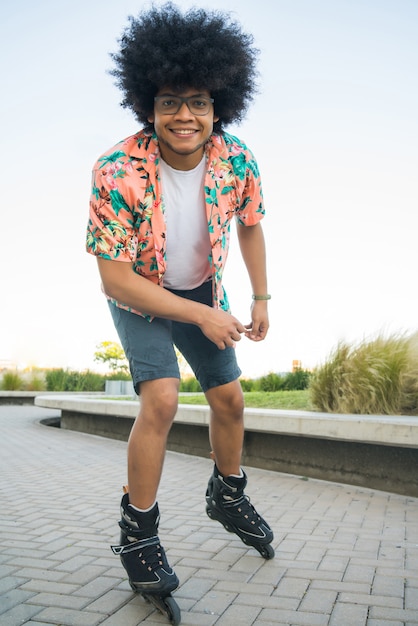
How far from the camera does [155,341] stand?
262cm

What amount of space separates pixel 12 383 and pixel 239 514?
15.6 m

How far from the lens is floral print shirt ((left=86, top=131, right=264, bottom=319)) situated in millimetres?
2492

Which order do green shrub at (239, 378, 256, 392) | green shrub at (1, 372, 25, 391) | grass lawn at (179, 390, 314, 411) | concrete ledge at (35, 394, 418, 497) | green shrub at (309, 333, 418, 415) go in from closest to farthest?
concrete ledge at (35, 394, 418, 497) < green shrub at (309, 333, 418, 415) < grass lawn at (179, 390, 314, 411) < green shrub at (239, 378, 256, 392) < green shrub at (1, 372, 25, 391)

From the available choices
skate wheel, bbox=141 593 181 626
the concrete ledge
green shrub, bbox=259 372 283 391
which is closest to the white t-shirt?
skate wheel, bbox=141 593 181 626

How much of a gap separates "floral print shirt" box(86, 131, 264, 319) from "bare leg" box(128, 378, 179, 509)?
0.42 meters

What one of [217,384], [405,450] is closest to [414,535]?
[405,450]

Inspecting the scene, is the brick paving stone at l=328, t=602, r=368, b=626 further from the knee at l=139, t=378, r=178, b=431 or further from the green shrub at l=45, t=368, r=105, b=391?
the green shrub at l=45, t=368, r=105, b=391

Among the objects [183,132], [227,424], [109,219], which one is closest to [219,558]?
[227,424]

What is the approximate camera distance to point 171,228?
269cm

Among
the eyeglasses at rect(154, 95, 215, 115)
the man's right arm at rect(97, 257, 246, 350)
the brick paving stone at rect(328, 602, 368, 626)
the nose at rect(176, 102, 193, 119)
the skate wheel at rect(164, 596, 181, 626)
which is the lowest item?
the brick paving stone at rect(328, 602, 368, 626)

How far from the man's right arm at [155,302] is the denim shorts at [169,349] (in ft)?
0.50

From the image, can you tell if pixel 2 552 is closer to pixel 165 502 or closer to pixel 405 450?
pixel 165 502

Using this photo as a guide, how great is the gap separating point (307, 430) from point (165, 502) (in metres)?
1.32

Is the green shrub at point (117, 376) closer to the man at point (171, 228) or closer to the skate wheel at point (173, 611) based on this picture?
the man at point (171, 228)
